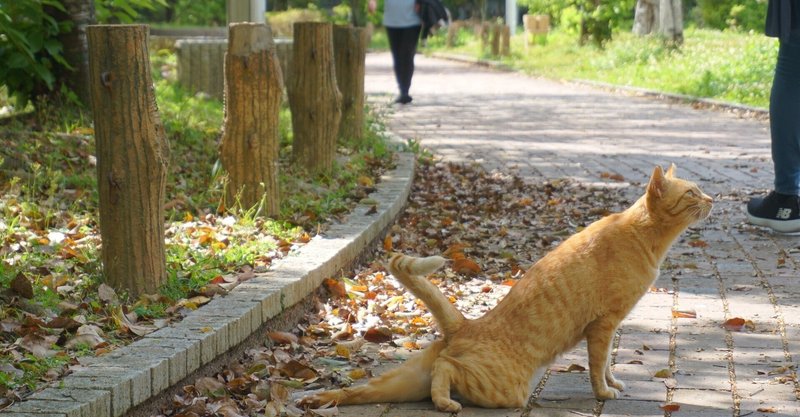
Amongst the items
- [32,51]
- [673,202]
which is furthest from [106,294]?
[32,51]

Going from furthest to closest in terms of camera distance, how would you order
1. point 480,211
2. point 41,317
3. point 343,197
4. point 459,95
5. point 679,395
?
point 459,95, point 480,211, point 343,197, point 41,317, point 679,395

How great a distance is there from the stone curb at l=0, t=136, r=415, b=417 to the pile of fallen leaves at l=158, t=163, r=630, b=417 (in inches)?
5.1

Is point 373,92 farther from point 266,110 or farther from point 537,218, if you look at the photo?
point 266,110

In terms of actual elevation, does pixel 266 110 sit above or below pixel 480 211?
above

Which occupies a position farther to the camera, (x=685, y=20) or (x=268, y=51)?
(x=685, y=20)

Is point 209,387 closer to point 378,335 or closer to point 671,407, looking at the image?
point 378,335

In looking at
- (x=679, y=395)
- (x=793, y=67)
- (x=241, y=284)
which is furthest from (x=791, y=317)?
(x=241, y=284)

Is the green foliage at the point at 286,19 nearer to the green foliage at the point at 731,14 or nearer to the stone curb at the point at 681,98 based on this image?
the stone curb at the point at 681,98

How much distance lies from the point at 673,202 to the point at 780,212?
330cm

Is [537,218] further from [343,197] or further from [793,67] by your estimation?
[793,67]

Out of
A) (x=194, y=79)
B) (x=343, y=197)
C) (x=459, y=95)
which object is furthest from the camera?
(x=459, y=95)

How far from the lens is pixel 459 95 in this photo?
66.2 feet

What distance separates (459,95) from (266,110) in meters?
13.5

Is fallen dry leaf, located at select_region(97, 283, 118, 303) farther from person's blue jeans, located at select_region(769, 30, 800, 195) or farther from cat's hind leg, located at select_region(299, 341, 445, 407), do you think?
person's blue jeans, located at select_region(769, 30, 800, 195)
